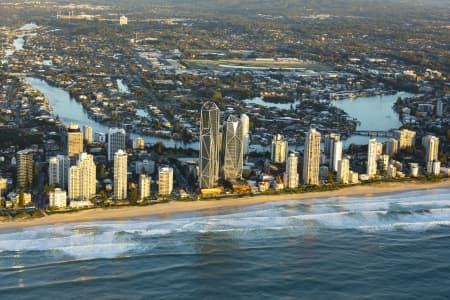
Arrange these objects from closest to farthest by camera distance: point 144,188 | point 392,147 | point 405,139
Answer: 1. point 144,188
2. point 392,147
3. point 405,139

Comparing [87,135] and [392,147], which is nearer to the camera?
[392,147]

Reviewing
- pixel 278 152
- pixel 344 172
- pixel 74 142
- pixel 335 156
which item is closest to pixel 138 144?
pixel 74 142

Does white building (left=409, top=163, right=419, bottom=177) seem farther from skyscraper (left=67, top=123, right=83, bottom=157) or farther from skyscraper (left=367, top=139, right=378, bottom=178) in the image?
skyscraper (left=67, top=123, right=83, bottom=157)

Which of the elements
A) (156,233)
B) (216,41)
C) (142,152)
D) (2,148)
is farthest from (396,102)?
(216,41)

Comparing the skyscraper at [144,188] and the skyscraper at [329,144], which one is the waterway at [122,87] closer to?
the skyscraper at [329,144]

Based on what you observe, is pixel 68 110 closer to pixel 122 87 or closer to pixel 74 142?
pixel 122 87

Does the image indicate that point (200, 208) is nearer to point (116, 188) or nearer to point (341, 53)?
point (116, 188)
